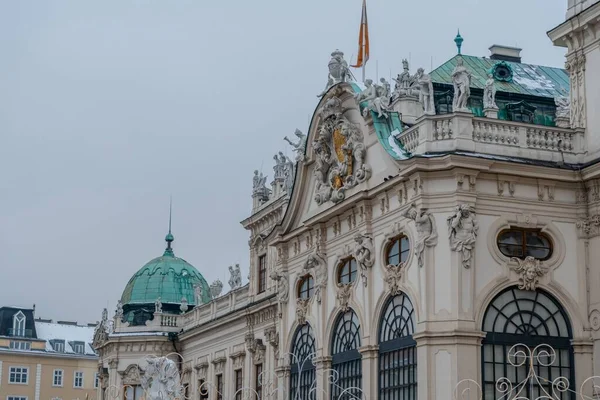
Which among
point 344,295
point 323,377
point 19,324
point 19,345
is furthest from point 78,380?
point 344,295

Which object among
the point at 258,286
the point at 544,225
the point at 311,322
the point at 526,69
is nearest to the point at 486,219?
the point at 544,225

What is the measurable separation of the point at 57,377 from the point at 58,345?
4331 mm

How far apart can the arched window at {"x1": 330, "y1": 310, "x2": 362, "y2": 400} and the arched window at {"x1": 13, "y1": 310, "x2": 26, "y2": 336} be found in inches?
2503

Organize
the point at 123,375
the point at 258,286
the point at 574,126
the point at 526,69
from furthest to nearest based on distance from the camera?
the point at 123,375 < the point at 258,286 < the point at 526,69 < the point at 574,126

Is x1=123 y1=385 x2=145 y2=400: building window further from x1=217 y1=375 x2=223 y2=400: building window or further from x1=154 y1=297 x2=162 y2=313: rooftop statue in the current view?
x1=217 y1=375 x2=223 y2=400: building window

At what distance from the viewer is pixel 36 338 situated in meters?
98.2

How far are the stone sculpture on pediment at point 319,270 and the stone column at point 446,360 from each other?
7.22 m

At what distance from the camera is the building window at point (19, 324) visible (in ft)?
324

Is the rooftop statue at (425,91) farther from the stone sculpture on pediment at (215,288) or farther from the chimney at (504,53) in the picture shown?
the stone sculpture on pediment at (215,288)

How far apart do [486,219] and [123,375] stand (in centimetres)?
3736

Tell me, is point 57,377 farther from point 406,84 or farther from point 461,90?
point 461,90

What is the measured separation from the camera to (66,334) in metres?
102

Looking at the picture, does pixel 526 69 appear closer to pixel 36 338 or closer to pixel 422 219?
pixel 422 219

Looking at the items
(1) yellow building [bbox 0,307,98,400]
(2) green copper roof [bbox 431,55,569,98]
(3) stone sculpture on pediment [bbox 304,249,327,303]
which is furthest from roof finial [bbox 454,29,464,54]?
(1) yellow building [bbox 0,307,98,400]
